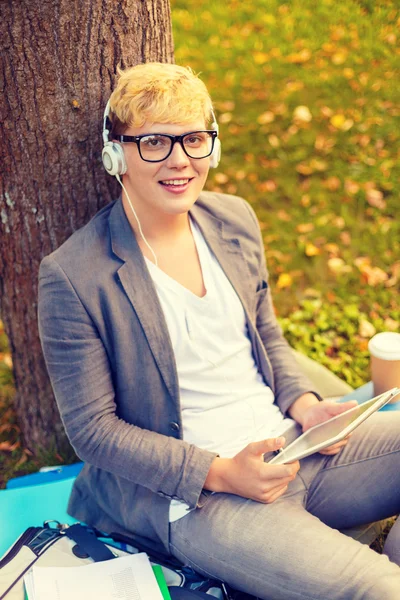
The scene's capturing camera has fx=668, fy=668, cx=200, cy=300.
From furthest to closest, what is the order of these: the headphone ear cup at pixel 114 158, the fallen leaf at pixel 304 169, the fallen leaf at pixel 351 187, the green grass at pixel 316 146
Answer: the fallen leaf at pixel 304 169
the fallen leaf at pixel 351 187
the green grass at pixel 316 146
the headphone ear cup at pixel 114 158

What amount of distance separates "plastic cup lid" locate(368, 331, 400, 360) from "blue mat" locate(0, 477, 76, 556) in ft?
4.74

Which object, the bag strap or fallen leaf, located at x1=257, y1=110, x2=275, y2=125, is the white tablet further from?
fallen leaf, located at x1=257, y1=110, x2=275, y2=125

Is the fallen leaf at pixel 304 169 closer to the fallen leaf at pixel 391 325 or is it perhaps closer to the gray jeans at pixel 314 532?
the fallen leaf at pixel 391 325

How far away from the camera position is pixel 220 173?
212 inches

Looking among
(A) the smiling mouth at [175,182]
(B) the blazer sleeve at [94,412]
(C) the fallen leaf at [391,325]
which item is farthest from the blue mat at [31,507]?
(C) the fallen leaf at [391,325]

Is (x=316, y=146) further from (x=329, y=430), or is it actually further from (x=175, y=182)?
(x=329, y=430)

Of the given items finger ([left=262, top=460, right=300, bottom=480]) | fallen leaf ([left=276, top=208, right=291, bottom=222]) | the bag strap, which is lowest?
the bag strap

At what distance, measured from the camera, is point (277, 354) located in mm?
2867

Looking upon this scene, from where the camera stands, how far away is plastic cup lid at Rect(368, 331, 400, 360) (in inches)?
113

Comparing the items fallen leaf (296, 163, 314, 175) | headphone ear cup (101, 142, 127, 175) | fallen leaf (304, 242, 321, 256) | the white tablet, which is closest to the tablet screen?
the white tablet

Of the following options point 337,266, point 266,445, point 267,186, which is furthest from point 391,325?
point 266,445

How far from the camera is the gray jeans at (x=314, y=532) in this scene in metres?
2.09

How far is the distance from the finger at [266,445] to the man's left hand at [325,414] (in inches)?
13.6

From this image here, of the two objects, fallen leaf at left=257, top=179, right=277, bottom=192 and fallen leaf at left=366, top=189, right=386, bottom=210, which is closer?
fallen leaf at left=366, top=189, right=386, bottom=210
